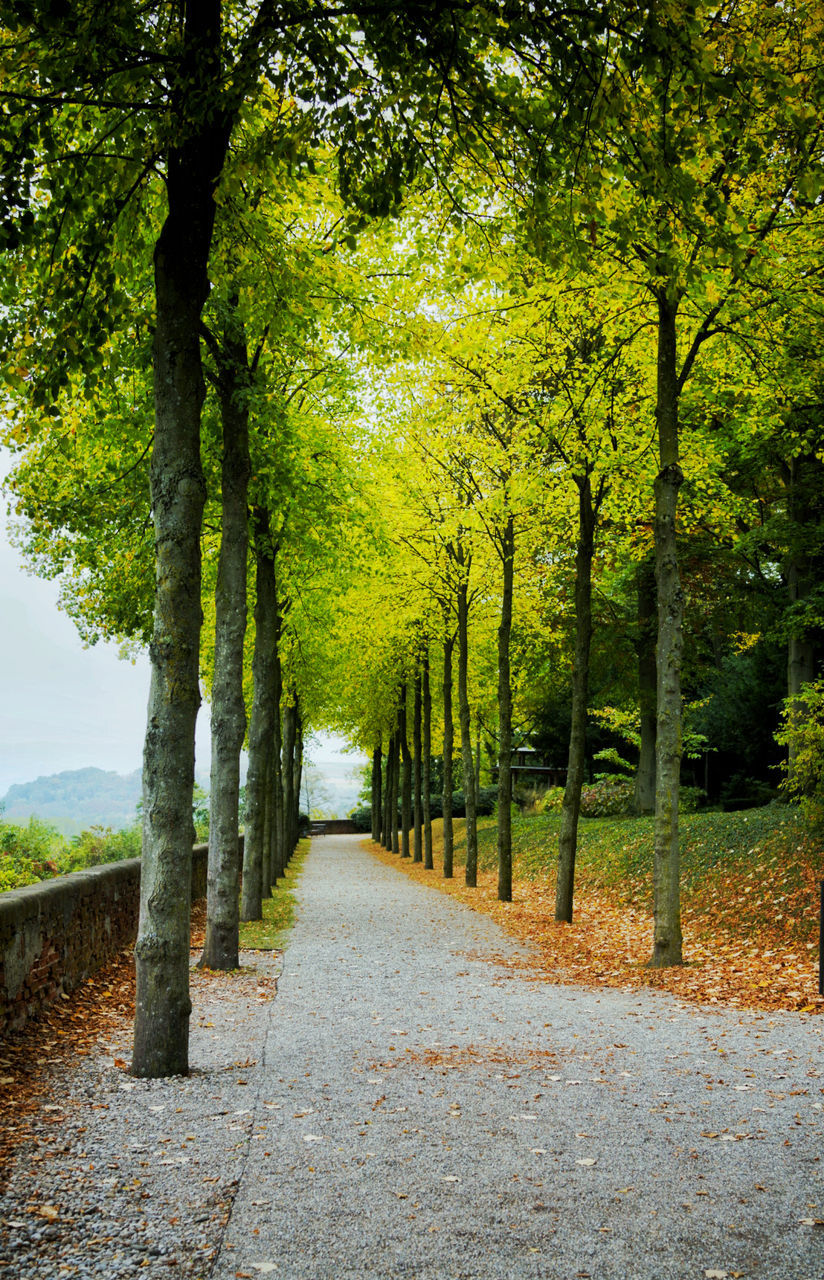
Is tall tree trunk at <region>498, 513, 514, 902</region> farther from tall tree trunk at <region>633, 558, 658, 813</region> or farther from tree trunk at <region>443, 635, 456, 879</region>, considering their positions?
tall tree trunk at <region>633, 558, 658, 813</region>

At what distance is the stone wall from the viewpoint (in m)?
6.58

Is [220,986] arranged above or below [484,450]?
below

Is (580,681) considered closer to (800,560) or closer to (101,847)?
(800,560)

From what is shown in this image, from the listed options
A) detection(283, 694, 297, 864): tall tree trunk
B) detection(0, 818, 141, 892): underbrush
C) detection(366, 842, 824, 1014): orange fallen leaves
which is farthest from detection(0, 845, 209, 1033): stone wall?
detection(283, 694, 297, 864): tall tree trunk

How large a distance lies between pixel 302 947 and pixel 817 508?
13334mm

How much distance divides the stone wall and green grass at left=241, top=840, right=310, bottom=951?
2.10m

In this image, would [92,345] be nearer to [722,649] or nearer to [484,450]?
[484,450]

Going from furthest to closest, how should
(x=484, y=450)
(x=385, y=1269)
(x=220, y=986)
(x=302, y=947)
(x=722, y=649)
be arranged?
1. (x=722, y=649)
2. (x=484, y=450)
3. (x=302, y=947)
4. (x=220, y=986)
5. (x=385, y=1269)

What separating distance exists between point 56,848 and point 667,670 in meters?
13.4

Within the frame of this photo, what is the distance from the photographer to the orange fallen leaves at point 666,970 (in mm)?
8977

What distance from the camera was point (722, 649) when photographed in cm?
3011

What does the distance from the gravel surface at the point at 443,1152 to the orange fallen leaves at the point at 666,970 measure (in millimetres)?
994

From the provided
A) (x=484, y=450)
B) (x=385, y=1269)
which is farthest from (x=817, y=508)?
(x=385, y=1269)

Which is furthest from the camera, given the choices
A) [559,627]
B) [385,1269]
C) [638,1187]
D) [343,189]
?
[559,627]
